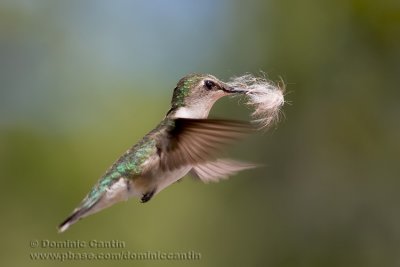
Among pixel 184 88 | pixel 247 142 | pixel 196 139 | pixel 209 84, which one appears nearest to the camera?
pixel 196 139

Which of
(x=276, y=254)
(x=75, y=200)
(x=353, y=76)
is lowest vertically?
(x=276, y=254)

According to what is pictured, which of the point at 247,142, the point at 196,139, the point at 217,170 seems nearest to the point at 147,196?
the point at 196,139

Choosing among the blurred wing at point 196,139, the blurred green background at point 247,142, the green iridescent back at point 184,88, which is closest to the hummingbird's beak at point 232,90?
the green iridescent back at point 184,88

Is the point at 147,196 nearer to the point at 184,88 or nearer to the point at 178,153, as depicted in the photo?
the point at 178,153

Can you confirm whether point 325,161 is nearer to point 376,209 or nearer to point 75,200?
point 376,209

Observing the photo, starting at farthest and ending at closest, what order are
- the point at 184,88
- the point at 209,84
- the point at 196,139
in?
the point at 184,88
the point at 209,84
the point at 196,139

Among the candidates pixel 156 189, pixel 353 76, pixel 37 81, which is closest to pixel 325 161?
pixel 353 76

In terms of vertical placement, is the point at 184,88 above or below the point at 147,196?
above
